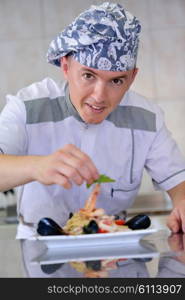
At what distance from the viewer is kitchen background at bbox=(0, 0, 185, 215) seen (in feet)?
11.9

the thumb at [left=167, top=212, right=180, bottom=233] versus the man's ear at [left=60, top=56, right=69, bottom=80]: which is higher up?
the man's ear at [left=60, top=56, right=69, bottom=80]

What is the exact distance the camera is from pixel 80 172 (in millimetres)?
1067

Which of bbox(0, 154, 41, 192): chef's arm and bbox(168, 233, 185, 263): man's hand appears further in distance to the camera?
bbox(0, 154, 41, 192): chef's arm

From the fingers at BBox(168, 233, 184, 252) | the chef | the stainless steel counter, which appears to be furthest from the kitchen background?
the stainless steel counter

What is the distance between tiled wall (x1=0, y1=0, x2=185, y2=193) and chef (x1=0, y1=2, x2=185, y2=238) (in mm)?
1864

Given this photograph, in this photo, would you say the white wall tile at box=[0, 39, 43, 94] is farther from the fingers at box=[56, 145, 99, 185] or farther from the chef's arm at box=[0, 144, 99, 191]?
the fingers at box=[56, 145, 99, 185]

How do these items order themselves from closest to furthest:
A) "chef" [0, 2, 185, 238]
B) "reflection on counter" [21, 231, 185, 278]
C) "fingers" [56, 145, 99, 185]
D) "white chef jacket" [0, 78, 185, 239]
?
"reflection on counter" [21, 231, 185, 278], "fingers" [56, 145, 99, 185], "chef" [0, 2, 185, 238], "white chef jacket" [0, 78, 185, 239]

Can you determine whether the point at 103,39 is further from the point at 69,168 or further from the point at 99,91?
the point at 69,168

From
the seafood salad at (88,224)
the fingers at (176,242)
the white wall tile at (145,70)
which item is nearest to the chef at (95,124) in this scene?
the fingers at (176,242)

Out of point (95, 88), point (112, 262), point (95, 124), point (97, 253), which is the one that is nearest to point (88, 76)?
point (95, 88)

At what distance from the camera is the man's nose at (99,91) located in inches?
58.2

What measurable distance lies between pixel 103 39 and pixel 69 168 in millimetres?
542

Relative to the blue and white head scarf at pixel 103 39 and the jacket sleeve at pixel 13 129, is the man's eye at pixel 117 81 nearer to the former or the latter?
the blue and white head scarf at pixel 103 39

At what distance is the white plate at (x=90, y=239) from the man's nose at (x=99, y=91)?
0.44 m
